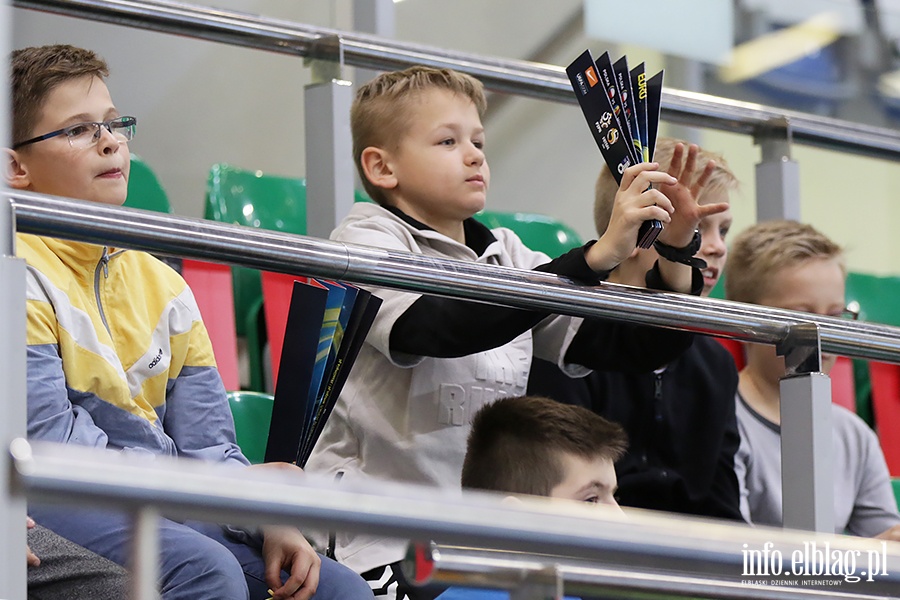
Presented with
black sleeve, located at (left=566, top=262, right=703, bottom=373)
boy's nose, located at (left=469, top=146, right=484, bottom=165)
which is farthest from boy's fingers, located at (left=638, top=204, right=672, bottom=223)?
boy's nose, located at (left=469, top=146, right=484, bottom=165)

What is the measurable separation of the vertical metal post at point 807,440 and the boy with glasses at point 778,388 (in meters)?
0.80

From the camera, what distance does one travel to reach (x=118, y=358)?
167 centimetres

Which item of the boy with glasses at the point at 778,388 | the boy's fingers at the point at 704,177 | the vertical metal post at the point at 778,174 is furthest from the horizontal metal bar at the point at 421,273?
the vertical metal post at the point at 778,174

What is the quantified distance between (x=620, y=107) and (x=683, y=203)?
210 millimetres

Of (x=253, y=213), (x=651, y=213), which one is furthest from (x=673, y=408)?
(x=253, y=213)

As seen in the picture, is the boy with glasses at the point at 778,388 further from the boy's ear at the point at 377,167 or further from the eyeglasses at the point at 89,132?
the eyeglasses at the point at 89,132

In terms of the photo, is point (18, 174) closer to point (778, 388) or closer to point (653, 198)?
point (653, 198)

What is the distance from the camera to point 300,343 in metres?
1.49

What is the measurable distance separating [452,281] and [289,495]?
732 millimetres

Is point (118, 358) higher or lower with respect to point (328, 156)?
lower

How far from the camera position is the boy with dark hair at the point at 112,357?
1.51 m

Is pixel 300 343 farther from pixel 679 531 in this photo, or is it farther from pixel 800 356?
pixel 679 531

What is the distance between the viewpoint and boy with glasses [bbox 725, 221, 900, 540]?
2467mm

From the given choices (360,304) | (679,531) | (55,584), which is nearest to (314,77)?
(360,304)
